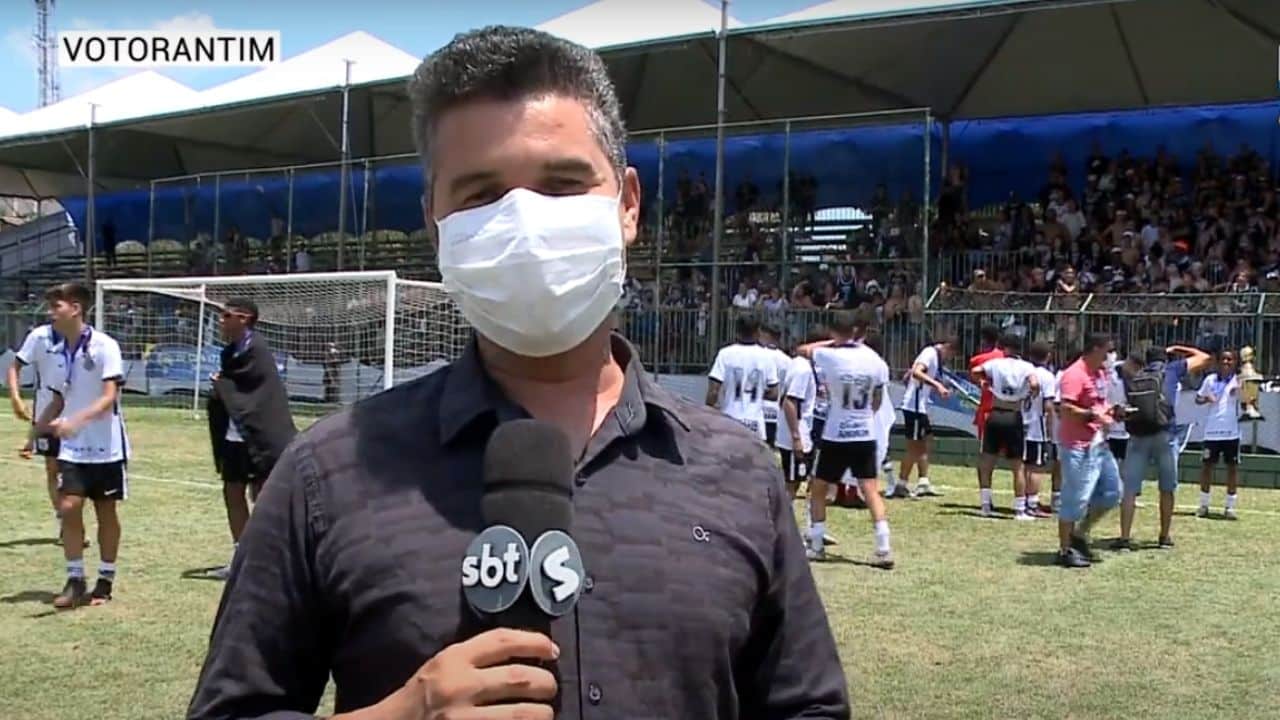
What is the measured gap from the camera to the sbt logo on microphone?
1.46 metres

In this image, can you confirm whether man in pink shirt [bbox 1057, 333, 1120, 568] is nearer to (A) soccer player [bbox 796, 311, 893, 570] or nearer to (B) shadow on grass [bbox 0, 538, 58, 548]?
(A) soccer player [bbox 796, 311, 893, 570]

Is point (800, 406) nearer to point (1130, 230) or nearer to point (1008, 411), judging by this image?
point (1008, 411)

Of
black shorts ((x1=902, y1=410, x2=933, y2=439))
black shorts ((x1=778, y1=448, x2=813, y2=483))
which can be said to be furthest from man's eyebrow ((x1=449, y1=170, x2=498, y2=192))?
black shorts ((x1=902, y1=410, x2=933, y2=439))

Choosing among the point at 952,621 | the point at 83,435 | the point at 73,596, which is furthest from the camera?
the point at 83,435

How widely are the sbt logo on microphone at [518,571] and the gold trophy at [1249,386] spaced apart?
16.9m

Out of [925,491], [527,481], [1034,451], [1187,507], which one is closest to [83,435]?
[527,481]

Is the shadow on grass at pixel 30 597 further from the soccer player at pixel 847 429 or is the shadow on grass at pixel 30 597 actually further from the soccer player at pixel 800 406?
the soccer player at pixel 800 406

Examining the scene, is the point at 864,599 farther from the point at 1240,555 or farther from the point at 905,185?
the point at 905,185

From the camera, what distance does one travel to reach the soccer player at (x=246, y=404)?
9.32m

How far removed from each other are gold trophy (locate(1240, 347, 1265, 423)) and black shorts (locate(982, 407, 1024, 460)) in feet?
15.6

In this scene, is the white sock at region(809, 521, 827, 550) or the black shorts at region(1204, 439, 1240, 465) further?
the black shorts at region(1204, 439, 1240, 465)

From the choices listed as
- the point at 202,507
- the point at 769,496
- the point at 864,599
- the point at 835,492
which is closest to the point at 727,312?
the point at 835,492

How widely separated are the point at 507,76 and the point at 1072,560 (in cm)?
1004

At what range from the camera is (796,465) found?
42.5 feet
